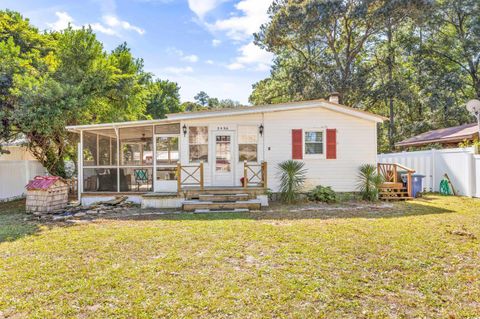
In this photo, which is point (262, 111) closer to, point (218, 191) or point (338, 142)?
point (338, 142)

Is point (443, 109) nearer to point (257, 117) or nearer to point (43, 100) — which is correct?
point (257, 117)

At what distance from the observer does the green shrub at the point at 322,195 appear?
9.75 m

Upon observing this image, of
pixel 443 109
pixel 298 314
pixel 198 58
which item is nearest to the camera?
pixel 298 314

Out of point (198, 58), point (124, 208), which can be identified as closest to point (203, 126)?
point (124, 208)

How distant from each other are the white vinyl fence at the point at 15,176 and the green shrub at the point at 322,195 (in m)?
11.5

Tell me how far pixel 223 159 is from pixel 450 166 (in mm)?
8389

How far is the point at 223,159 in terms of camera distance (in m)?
10.3

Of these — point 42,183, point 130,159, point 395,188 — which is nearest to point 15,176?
point 42,183

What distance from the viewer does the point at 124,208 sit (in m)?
9.27

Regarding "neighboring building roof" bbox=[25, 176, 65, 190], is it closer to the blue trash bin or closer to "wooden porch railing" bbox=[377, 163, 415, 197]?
"wooden porch railing" bbox=[377, 163, 415, 197]

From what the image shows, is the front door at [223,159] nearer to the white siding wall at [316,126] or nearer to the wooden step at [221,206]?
the white siding wall at [316,126]

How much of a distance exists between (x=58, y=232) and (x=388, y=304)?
6.20m

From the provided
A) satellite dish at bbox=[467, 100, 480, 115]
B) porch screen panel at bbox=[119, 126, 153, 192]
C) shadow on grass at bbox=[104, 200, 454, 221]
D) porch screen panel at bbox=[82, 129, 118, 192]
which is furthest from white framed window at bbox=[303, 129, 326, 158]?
porch screen panel at bbox=[82, 129, 118, 192]

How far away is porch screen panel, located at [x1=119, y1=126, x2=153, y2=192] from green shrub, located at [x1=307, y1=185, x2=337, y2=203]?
551 centimetres
